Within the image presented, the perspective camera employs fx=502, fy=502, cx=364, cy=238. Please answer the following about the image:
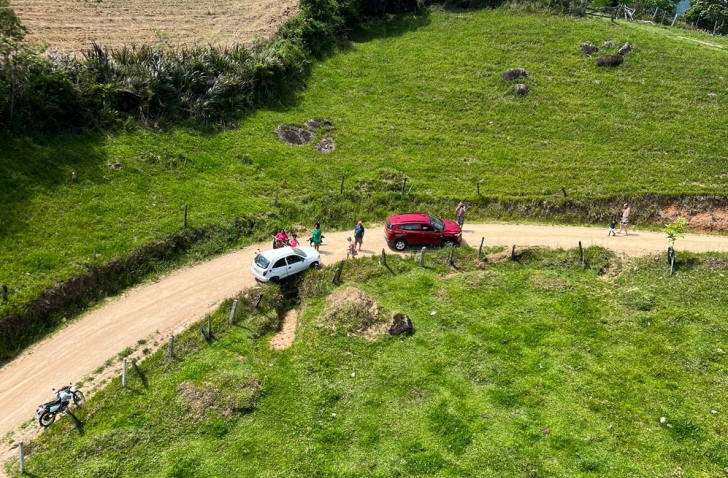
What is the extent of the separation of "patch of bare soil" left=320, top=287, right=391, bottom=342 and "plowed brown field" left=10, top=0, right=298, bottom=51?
3321 cm

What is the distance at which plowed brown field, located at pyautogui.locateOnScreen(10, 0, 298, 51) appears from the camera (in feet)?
146

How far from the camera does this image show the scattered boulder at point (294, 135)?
132ft

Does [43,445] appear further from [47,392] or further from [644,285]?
[644,285]

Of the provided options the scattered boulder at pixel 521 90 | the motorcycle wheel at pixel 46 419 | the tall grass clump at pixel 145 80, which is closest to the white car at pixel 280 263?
the motorcycle wheel at pixel 46 419

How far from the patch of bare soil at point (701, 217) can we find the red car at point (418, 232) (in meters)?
16.0

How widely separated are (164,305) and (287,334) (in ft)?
22.3

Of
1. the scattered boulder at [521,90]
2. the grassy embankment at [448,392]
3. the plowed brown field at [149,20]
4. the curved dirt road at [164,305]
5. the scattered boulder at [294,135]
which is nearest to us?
the grassy embankment at [448,392]

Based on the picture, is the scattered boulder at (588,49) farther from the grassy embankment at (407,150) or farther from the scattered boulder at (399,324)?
the scattered boulder at (399,324)

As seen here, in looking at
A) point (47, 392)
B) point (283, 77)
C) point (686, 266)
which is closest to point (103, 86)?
point (283, 77)

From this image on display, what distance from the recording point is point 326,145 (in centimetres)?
4038

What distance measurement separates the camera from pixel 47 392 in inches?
855

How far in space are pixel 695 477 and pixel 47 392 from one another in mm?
25896

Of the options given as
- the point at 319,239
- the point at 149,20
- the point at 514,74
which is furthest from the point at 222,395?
the point at 149,20

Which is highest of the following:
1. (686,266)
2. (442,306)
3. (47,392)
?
(686,266)
